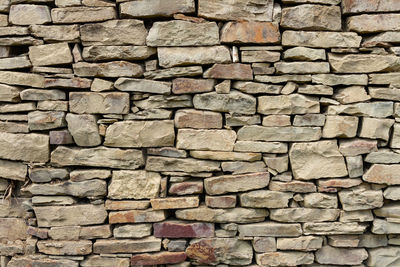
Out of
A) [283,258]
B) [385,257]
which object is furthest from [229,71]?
[385,257]

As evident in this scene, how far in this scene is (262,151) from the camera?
242 cm

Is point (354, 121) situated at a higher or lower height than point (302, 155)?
higher

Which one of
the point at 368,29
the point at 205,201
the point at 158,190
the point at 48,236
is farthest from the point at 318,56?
the point at 48,236

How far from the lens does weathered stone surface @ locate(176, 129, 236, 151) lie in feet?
7.91

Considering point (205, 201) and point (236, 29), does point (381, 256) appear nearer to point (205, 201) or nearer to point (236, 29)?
point (205, 201)

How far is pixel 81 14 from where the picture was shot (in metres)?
2.36

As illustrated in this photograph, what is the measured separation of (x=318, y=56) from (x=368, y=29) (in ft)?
1.25

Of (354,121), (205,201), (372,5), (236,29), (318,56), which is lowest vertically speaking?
(205,201)

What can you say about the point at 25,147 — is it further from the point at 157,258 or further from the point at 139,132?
the point at 157,258

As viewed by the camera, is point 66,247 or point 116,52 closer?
point 116,52

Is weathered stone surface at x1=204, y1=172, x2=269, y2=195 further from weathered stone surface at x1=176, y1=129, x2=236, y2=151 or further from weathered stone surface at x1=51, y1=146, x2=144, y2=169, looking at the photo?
weathered stone surface at x1=51, y1=146, x2=144, y2=169

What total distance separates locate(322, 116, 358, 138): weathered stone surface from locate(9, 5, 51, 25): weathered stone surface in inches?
80.8

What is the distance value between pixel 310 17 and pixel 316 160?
3.19 ft

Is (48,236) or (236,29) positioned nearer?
(236,29)
